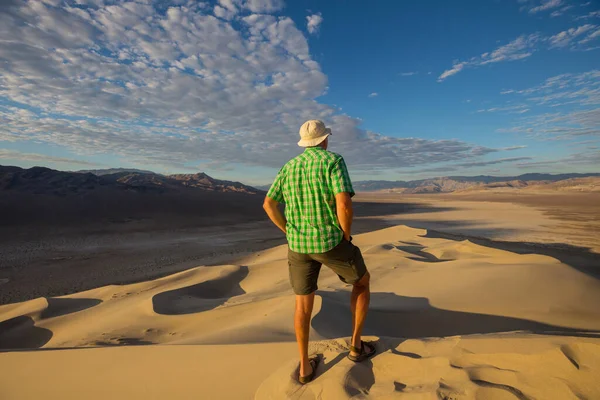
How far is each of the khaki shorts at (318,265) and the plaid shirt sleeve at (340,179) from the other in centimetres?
Answer: 36

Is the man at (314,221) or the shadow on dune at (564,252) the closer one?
the man at (314,221)

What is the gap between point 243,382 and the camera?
2.02 m

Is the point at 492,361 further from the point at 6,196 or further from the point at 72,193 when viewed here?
the point at 72,193

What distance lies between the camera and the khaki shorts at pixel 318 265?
2.04m

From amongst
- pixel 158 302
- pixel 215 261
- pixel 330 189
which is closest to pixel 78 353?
pixel 330 189

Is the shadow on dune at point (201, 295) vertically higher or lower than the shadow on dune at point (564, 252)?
higher

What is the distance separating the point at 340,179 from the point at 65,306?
6841 millimetres

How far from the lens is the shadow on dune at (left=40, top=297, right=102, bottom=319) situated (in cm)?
565

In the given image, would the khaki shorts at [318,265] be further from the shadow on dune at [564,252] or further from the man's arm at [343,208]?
the shadow on dune at [564,252]

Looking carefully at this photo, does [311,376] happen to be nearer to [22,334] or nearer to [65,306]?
[22,334]

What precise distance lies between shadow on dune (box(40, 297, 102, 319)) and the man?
5901mm

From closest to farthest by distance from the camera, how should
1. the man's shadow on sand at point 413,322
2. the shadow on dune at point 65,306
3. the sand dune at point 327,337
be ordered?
the sand dune at point 327,337
the man's shadow on sand at point 413,322
the shadow on dune at point 65,306

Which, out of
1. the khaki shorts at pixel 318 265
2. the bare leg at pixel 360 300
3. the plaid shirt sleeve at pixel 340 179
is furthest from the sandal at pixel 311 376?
the plaid shirt sleeve at pixel 340 179

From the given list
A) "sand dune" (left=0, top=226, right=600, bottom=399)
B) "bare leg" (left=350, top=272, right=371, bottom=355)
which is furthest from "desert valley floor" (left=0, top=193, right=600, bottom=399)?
"bare leg" (left=350, top=272, right=371, bottom=355)
